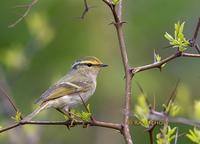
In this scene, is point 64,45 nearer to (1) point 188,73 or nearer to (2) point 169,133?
(1) point 188,73

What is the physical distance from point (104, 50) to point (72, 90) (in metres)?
8.70

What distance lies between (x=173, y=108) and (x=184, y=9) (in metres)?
12.6

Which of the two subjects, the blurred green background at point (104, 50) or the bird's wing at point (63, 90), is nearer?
the bird's wing at point (63, 90)

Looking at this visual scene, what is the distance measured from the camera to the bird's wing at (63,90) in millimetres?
6172

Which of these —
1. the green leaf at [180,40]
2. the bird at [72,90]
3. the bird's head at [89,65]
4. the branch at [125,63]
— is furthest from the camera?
A: the bird's head at [89,65]

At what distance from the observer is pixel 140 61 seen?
15008 mm

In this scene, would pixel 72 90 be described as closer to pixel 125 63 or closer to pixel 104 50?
pixel 125 63

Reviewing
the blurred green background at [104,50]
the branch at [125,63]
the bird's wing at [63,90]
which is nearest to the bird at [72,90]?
the bird's wing at [63,90]

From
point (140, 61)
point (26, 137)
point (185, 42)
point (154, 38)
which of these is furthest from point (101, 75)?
point (185, 42)

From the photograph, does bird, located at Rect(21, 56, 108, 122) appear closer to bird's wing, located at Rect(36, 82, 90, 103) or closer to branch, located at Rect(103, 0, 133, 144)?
bird's wing, located at Rect(36, 82, 90, 103)

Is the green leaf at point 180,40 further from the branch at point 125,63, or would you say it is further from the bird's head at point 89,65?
the bird's head at point 89,65

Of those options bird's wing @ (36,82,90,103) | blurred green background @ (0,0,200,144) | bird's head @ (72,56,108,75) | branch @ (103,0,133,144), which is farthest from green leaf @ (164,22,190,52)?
blurred green background @ (0,0,200,144)

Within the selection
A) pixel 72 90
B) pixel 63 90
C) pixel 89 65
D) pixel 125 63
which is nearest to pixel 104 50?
pixel 89 65

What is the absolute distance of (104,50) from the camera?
15234 millimetres
